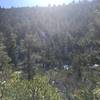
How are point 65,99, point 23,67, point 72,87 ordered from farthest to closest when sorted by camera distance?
1. point 23,67
2. point 72,87
3. point 65,99

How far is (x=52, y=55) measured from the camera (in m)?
79.5

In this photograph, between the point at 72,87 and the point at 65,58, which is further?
the point at 65,58

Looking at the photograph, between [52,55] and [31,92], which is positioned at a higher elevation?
[31,92]

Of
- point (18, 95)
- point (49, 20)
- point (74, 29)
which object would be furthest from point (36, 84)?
point (49, 20)

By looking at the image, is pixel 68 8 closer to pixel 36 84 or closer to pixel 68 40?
pixel 68 40

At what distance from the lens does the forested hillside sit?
24469 mm

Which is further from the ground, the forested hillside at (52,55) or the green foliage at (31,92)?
the green foliage at (31,92)

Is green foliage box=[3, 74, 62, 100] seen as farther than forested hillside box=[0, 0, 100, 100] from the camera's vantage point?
No

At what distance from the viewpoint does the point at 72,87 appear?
136 feet

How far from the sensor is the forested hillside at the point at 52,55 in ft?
80.3

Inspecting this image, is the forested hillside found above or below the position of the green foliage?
below

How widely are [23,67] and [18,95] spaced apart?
31.2 meters

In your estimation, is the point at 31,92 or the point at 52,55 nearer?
the point at 31,92

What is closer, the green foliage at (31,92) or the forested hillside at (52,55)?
the green foliage at (31,92)
